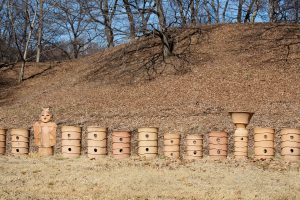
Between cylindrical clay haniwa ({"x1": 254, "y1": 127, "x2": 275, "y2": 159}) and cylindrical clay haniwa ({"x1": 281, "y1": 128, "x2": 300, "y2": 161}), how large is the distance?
30 cm

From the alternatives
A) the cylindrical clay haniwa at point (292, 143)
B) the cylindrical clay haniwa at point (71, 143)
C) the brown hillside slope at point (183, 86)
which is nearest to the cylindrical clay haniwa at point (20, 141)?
the cylindrical clay haniwa at point (71, 143)

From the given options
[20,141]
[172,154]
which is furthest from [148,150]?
[20,141]

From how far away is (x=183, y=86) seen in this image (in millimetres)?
17656

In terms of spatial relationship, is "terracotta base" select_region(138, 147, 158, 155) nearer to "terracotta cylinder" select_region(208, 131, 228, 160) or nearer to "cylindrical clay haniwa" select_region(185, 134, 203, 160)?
"cylindrical clay haniwa" select_region(185, 134, 203, 160)

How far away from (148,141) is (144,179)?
2572 millimetres

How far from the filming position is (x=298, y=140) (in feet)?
35.4

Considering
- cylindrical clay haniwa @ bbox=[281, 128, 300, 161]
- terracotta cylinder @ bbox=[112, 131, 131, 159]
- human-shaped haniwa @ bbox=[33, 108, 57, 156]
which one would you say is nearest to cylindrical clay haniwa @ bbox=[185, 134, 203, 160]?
terracotta cylinder @ bbox=[112, 131, 131, 159]

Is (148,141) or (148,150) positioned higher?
(148,141)

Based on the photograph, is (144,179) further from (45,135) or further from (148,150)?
(45,135)

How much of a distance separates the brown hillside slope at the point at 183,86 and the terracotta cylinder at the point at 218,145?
3.00m

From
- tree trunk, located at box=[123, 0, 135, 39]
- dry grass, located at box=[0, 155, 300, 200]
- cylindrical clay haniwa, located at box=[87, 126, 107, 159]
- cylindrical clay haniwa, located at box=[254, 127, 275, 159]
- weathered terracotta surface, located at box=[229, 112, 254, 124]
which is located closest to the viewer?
dry grass, located at box=[0, 155, 300, 200]

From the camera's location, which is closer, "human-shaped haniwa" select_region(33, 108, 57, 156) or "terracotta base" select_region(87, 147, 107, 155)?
"terracotta base" select_region(87, 147, 107, 155)

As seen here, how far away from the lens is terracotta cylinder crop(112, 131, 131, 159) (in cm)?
1095

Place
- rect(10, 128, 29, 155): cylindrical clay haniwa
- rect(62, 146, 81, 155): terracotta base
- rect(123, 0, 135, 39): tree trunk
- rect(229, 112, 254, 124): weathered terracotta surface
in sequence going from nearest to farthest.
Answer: rect(229, 112, 254, 124): weathered terracotta surface
rect(62, 146, 81, 155): terracotta base
rect(10, 128, 29, 155): cylindrical clay haniwa
rect(123, 0, 135, 39): tree trunk
